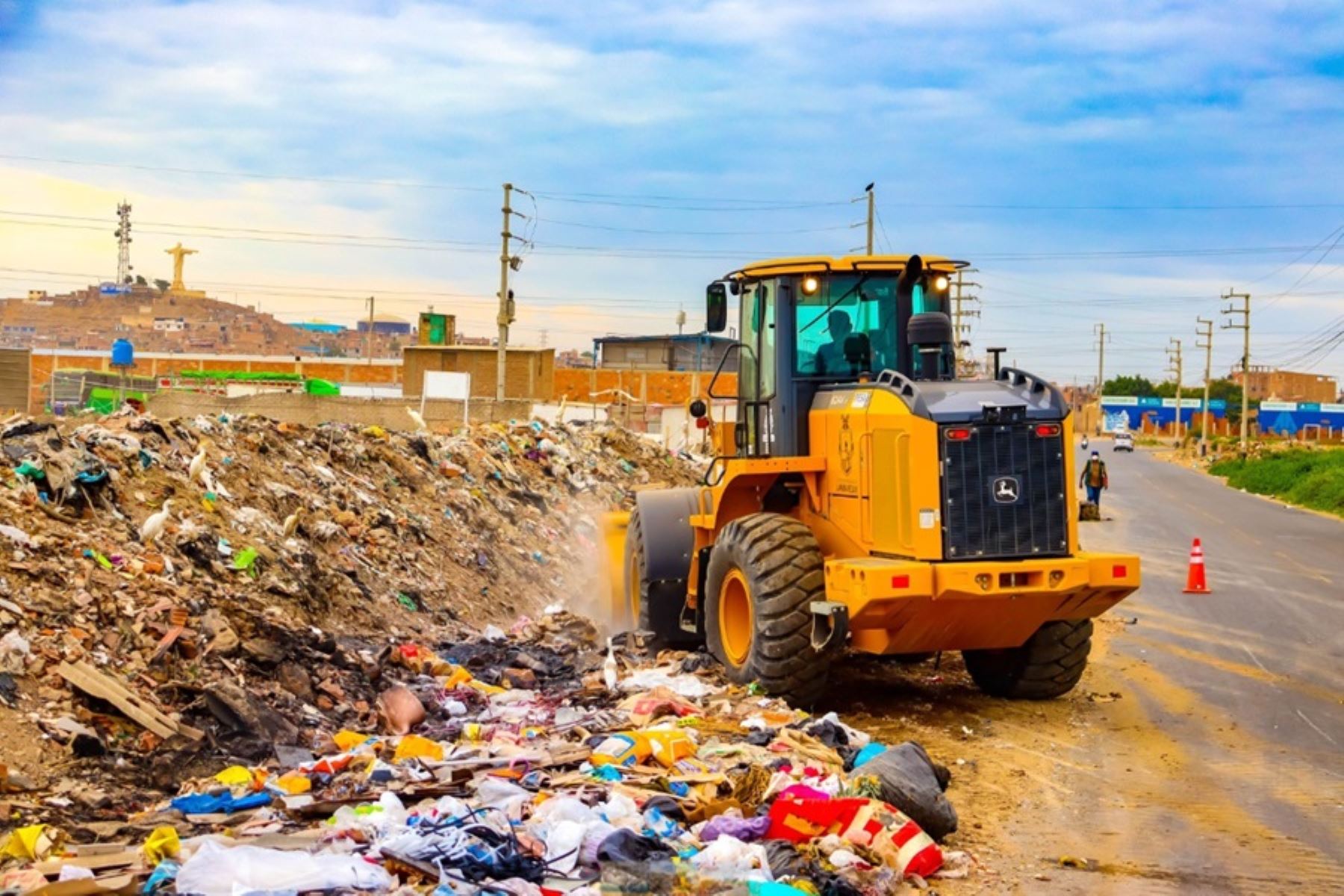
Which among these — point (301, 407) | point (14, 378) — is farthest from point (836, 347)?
point (14, 378)

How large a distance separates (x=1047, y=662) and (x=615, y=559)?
509cm

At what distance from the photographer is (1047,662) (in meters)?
10.2

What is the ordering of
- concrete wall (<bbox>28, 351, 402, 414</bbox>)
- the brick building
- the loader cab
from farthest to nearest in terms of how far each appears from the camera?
1. the brick building
2. concrete wall (<bbox>28, 351, 402, 414</bbox>)
3. the loader cab

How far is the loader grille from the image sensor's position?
29.8ft

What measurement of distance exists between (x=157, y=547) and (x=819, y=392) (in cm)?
514

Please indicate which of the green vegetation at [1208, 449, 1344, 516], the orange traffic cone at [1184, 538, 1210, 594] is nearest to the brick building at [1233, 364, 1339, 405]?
the green vegetation at [1208, 449, 1344, 516]

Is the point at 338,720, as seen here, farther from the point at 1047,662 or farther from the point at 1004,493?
the point at 1047,662

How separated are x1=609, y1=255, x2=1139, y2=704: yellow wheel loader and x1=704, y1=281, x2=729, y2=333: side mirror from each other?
0.04 feet

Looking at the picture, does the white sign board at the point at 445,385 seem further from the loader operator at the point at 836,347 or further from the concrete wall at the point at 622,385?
the concrete wall at the point at 622,385

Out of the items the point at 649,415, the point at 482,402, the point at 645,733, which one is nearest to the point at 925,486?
the point at 645,733

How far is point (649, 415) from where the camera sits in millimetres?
40188

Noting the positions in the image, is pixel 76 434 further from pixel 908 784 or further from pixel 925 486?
pixel 908 784

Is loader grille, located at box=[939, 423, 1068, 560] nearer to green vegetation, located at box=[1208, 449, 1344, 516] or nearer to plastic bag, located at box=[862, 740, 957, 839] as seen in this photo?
plastic bag, located at box=[862, 740, 957, 839]

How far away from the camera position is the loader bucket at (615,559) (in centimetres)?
1380
